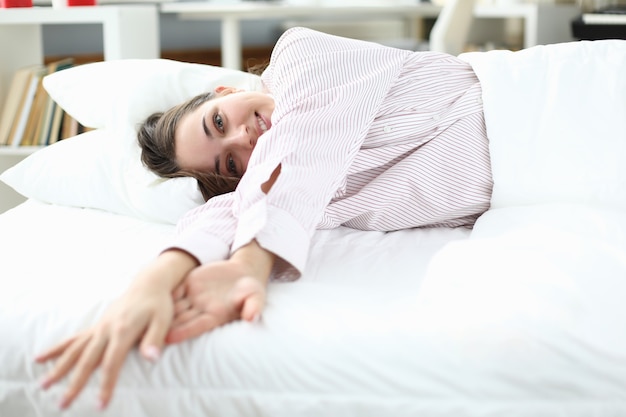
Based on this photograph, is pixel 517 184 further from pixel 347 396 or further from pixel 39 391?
pixel 39 391

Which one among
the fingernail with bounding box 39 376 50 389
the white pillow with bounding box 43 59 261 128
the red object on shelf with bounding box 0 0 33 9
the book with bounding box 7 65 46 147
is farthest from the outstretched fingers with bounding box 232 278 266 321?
the red object on shelf with bounding box 0 0 33 9

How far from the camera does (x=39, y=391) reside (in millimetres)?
965

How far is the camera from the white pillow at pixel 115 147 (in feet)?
4.86

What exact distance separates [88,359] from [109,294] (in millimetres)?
164

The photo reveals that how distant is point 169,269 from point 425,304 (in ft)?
0.98

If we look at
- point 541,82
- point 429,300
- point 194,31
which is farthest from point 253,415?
point 194,31

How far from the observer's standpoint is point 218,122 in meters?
1.43

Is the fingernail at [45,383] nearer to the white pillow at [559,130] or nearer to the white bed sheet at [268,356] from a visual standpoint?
the white bed sheet at [268,356]

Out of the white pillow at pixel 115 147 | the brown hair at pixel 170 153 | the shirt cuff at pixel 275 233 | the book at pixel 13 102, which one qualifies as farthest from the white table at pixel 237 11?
the shirt cuff at pixel 275 233

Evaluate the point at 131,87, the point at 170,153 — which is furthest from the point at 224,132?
the point at 131,87

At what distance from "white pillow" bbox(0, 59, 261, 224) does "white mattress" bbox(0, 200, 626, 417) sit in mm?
410

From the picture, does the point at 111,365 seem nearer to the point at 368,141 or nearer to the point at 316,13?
the point at 368,141

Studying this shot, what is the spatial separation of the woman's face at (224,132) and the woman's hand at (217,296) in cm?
39

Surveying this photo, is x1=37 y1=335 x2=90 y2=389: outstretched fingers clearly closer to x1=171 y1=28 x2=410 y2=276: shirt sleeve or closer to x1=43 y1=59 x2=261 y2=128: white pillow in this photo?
x1=171 y1=28 x2=410 y2=276: shirt sleeve
